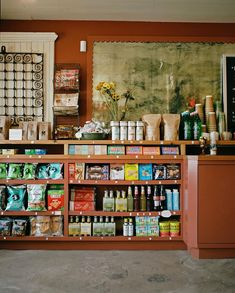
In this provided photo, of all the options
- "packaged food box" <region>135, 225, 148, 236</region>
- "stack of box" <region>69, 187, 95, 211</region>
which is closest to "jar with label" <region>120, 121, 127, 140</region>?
"stack of box" <region>69, 187, 95, 211</region>

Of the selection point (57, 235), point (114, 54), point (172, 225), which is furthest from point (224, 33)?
point (57, 235)

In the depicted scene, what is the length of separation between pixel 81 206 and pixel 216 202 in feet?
5.44

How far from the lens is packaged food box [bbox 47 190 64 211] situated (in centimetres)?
409

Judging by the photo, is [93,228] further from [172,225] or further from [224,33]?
[224,33]

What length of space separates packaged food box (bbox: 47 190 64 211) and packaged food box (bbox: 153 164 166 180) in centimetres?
121

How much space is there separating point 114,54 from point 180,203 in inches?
90.1

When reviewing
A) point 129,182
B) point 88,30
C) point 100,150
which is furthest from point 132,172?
point 88,30

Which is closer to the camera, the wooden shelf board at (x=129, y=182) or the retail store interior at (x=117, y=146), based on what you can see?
the retail store interior at (x=117, y=146)

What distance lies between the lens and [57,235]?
13.3 ft

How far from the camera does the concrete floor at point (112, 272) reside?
2.89 m

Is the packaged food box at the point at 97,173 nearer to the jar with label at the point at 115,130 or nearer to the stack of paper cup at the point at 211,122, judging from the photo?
the jar with label at the point at 115,130

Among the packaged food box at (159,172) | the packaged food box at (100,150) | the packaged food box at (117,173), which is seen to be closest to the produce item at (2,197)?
the packaged food box at (100,150)

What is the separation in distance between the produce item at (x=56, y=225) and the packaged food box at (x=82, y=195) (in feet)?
1.01

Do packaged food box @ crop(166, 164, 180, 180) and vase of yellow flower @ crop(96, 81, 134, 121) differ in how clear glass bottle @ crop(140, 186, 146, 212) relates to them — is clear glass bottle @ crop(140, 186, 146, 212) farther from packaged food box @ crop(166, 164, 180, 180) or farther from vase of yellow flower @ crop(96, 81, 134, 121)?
vase of yellow flower @ crop(96, 81, 134, 121)
